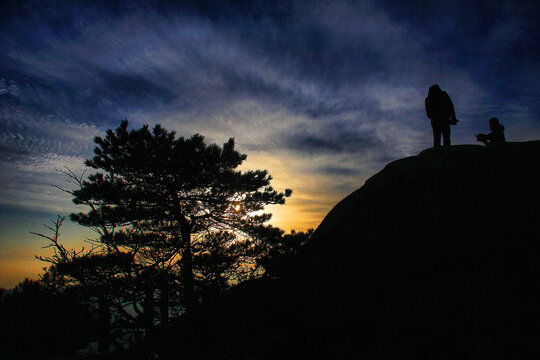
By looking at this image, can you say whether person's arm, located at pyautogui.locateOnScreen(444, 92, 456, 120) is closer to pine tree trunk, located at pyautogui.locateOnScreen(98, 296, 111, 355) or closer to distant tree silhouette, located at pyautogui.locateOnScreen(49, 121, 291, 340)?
distant tree silhouette, located at pyautogui.locateOnScreen(49, 121, 291, 340)

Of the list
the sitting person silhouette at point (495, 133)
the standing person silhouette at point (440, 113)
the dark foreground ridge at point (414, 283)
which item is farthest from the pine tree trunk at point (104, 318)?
the sitting person silhouette at point (495, 133)

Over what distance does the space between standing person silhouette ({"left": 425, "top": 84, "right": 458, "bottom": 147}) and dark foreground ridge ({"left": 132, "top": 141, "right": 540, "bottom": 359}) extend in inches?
48.3

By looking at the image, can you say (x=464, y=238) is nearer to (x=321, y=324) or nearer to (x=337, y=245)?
(x=337, y=245)

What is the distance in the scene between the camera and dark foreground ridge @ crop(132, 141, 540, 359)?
2666mm

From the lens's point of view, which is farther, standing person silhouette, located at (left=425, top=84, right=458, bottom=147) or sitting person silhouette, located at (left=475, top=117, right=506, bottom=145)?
standing person silhouette, located at (left=425, top=84, right=458, bottom=147)

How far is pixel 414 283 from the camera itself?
11.0ft

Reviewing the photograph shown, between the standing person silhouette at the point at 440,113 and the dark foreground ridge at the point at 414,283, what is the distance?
4.02 ft

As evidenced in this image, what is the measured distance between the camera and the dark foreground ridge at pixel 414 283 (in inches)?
105

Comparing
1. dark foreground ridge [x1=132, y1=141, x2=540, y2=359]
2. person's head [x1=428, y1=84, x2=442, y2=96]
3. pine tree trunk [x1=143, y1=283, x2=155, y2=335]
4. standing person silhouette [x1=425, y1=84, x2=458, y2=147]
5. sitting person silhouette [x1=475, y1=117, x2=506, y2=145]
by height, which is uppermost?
person's head [x1=428, y1=84, x2=442, y2=96]

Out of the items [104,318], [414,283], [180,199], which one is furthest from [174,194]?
[414,283]

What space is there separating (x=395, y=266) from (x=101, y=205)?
31.7ft

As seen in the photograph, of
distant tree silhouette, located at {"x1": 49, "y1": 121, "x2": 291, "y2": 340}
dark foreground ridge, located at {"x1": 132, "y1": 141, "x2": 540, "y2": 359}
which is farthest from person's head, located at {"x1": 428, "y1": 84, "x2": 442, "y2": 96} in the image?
distant tree silhouette, located at {"x1": 49, "y1": 121, "x2": 291, "y2": 340}

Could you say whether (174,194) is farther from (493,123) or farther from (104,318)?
(493,123)

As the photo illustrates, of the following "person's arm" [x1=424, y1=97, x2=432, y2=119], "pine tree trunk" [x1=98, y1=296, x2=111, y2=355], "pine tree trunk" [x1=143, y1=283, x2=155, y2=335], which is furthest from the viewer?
"person's arm" [x1=424, y1=97, x2=432, y2=119]
